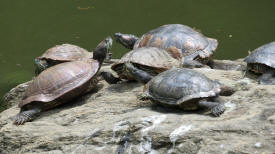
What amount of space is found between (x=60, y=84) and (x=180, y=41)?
2.09 m

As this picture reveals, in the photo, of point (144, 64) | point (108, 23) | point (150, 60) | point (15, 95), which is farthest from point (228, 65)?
point (108, 23)

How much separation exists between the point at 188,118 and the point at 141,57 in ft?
4.60

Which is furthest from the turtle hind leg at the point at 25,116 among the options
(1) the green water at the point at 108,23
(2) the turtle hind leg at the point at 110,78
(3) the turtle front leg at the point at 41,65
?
(1) the green water at the point at 108,23

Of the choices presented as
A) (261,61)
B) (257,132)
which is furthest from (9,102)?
(257,132)

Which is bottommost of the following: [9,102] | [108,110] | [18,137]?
[9,102]

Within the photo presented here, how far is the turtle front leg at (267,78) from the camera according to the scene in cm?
398

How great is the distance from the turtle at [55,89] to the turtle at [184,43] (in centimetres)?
132

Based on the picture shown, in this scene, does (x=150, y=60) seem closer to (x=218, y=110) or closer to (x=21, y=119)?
(x=218, y=110)

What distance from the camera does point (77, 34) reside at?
32.7 feet

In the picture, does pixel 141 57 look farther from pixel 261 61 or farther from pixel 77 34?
pixel 77 34

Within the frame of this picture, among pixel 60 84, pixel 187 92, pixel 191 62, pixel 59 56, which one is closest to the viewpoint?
pixel 187 92

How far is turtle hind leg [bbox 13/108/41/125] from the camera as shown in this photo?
406cm

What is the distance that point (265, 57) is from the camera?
4.21m

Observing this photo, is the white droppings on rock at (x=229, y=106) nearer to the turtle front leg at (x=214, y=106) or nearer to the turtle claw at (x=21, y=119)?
the turtle front leg at (x=214, y=106)
